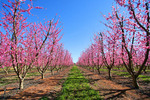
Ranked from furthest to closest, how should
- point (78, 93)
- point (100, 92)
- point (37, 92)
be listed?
1. point (37, 92)
2. point (100, 92)
3. point (78, 93)

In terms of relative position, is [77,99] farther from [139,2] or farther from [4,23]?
[4,23]

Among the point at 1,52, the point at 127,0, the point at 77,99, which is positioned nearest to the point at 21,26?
the point at 1,52

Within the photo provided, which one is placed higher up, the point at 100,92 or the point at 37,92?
the point at 37,92

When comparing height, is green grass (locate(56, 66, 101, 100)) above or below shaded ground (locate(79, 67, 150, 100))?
above

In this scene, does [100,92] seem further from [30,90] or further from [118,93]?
[30,90]

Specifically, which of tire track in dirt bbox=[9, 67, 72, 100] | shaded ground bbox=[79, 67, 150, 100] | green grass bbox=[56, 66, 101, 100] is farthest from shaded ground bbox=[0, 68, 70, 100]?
shaded ground bbox=[79, 67, 150, 100]

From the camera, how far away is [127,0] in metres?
5.34

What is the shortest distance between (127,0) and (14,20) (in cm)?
741

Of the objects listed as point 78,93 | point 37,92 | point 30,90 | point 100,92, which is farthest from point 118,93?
point 30,90

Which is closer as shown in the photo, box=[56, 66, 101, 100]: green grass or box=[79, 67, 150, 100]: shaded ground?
box=[56, 66, 101, 100]: green grass

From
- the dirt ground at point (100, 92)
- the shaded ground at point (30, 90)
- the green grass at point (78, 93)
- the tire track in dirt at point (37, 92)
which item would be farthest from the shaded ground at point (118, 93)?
the shaded ground at point (30, 90)

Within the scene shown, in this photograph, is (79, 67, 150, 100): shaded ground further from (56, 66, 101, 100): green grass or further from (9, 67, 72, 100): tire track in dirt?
(9, 67, 72, 100): tire track in dirt

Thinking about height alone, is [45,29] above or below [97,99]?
above

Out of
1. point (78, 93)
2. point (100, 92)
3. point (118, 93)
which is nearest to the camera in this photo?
point (78, 93)
